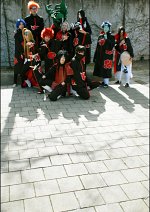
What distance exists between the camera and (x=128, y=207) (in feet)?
10.3

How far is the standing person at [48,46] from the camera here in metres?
7.08

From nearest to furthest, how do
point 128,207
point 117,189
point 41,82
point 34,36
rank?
point 128,207
point 117,189
point 41,82
point 34,36

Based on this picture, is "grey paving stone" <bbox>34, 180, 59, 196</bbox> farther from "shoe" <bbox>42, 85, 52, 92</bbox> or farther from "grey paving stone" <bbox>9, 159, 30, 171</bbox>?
"shoe" <bbox>42, 85, 52, 92</bbox>

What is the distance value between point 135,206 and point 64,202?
818 mm

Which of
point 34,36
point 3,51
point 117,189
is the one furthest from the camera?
point 3,51

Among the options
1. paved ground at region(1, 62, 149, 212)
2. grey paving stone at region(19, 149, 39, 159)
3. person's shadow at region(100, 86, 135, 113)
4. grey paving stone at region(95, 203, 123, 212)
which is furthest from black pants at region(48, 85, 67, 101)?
grey paving stone at region(95, 203, 123, 212)

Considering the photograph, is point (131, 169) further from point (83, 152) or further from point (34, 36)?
point (34, 36)

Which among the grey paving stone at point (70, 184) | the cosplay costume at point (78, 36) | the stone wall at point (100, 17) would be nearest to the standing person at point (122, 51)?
the cosplay costume at point (78, 36)

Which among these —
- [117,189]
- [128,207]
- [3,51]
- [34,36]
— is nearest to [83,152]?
[117,189]

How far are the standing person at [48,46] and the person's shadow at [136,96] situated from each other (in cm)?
209

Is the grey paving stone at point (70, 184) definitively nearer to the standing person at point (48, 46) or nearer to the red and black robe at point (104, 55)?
the standing person at point (48, 46)

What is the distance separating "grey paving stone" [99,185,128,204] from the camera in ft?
10.7

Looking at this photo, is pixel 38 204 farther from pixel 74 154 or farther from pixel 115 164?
pixel 115 164

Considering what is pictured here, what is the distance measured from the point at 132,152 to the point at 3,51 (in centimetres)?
682
